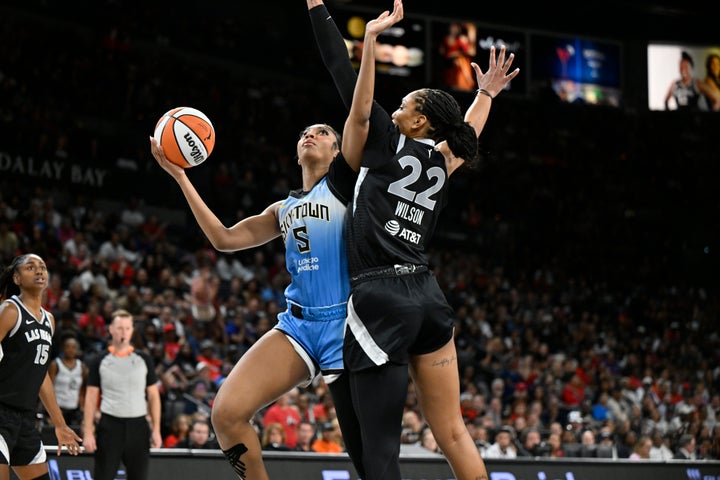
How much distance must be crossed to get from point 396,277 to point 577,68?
25478 millimetres

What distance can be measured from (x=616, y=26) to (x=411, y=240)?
1055 inches

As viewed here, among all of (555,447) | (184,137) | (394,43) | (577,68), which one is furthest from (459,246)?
(184,137)

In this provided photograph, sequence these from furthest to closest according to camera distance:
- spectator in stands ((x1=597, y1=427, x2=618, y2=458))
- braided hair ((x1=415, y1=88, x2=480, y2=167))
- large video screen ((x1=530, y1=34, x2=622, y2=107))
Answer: large video screen ((x1=530, y1=34, x2=622, y2=107)) → spectator in stands ((x1=597, y1=427, x2=618, y2=458)) → braided hair ((x1=415, y1=88, x2=480, y2=167))

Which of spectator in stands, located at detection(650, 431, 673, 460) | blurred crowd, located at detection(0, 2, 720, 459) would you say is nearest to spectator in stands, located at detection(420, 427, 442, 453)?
blurred crowd, located at detection(0, 2, 720, 459)

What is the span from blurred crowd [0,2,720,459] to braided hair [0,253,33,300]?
11.3 ft

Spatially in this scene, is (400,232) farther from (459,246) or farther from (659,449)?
(459,246)

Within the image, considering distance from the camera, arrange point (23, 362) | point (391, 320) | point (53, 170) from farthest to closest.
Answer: point (53, 170) → point (23, 362) → point (391, 320)

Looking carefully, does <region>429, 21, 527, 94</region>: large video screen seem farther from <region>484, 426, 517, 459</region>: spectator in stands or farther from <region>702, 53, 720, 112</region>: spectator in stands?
<region>484, 426, 517, 459</region>: spectator in stands

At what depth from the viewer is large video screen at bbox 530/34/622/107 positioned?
27734 millimetres

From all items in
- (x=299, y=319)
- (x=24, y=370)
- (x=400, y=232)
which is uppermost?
(x=400, y=232)

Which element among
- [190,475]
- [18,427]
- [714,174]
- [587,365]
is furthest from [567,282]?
[18,427]

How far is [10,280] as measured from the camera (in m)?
6.60

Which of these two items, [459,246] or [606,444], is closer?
[606,444]

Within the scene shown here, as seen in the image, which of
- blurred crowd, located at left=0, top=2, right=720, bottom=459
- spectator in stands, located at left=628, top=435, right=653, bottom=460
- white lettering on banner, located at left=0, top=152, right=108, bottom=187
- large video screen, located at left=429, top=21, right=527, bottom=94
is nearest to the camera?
blurred crowd, located at left=0, top=2, right=720, bottom=459
